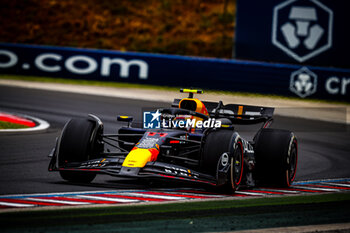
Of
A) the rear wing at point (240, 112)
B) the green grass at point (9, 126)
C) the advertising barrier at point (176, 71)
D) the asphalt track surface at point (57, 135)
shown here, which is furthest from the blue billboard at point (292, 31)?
the rear wing at point (240, 112)

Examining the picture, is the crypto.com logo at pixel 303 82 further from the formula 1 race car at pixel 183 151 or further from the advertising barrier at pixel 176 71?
the formula 1 race car at pixel 183 151

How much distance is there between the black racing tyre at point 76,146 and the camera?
9.02m

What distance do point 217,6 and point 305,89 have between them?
548 inches

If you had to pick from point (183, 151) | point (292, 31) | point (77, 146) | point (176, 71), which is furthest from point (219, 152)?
point (292, 31)

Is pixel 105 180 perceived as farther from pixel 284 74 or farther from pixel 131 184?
pixel 284 74

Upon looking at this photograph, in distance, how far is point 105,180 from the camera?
32.0 ft

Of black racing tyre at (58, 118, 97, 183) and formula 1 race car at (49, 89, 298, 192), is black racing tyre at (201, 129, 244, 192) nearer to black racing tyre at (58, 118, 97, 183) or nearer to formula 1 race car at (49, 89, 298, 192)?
formula 1 race car at (49, 89, 298, 192)

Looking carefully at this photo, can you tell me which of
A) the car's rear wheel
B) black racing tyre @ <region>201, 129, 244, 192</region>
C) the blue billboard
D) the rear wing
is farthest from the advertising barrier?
black racing tyre @ <region>201, 129, 244, 192</region>

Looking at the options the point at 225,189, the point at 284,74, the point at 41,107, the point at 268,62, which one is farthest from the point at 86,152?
the point at 268,62

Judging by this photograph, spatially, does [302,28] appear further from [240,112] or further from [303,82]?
[240,112]

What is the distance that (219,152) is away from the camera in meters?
8.68

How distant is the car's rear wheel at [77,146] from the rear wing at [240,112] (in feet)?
6.21

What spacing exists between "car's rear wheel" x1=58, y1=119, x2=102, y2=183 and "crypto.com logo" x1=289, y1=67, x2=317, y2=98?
16648 mm

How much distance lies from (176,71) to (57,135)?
12.3 meters
